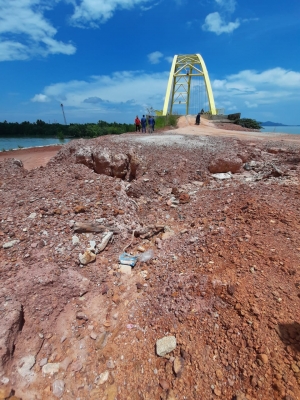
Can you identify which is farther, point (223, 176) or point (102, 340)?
point (223, 176)

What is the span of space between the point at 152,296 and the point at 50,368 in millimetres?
1282

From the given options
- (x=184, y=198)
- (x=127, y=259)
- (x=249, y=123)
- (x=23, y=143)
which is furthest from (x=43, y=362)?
(x=23, y=143)

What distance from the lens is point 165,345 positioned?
7.33ft

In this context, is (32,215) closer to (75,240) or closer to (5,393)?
(75,240)

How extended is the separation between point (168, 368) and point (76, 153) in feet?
23.7

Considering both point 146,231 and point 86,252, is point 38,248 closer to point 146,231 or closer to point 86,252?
→ point 86,252

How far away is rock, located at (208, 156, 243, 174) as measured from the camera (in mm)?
6699

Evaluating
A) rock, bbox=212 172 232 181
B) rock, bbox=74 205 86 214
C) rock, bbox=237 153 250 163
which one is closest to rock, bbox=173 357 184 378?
rock, bbox=74 205 86 214

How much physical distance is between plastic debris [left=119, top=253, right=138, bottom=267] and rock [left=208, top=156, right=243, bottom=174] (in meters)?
4.29

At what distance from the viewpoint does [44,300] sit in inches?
109

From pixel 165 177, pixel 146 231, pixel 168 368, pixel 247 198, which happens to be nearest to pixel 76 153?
pixel 165 177

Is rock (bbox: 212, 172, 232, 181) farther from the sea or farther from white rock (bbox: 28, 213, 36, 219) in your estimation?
the sea

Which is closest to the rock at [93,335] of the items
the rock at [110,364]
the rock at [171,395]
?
the rock at [110,364]

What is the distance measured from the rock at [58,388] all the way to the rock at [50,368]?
0.10 m
